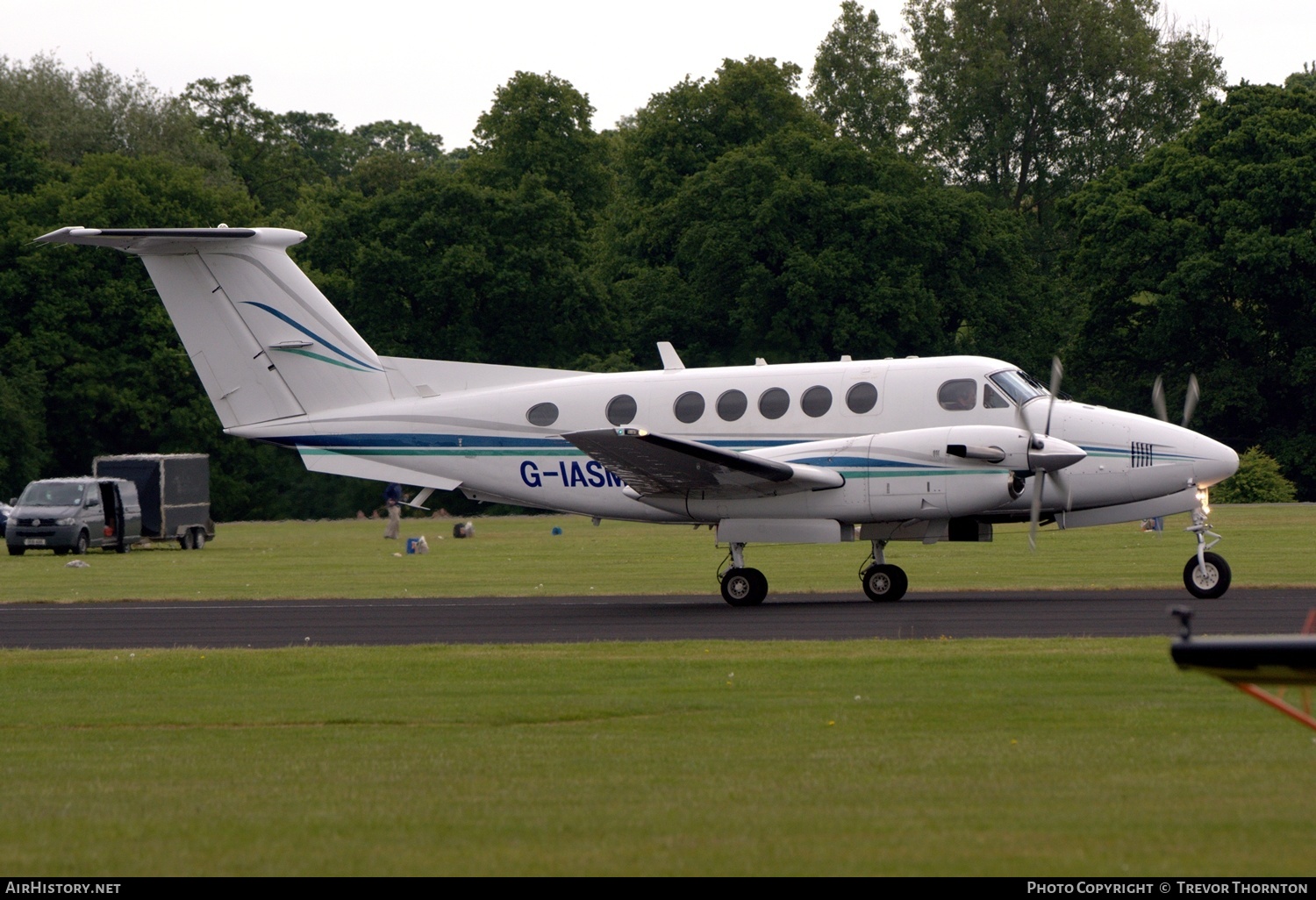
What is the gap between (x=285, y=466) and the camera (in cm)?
7288

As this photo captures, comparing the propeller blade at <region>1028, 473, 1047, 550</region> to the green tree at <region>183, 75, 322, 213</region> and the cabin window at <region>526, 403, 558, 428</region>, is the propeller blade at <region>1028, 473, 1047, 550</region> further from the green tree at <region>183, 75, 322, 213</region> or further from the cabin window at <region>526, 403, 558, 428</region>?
the green tree at <region>183, 75, 322, 213</region>

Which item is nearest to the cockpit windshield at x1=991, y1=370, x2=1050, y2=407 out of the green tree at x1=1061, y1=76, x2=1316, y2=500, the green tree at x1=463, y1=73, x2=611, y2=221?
the green tree at x1=1061, y1=76, x2=1316, y2=500

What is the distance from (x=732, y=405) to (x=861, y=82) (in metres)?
62.8

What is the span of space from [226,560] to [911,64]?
53325mm

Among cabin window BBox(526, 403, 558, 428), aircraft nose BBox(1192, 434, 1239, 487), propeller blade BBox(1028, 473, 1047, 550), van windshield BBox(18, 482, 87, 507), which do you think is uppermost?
cabin window BBox(526, 403, 558, 428)

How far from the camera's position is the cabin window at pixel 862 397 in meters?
22.1

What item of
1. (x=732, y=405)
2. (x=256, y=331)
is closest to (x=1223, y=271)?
(x=732, y=405)

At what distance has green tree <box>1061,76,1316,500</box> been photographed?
60312 millimetres

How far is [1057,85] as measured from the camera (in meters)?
77.2

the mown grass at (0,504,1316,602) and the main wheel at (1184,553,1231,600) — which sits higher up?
the main wheel at (1184,553,1231,600)

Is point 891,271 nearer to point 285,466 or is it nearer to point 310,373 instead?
point 285,466

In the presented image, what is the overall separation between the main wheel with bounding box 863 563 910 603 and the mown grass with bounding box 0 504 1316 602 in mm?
2642

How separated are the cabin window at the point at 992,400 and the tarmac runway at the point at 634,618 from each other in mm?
2677

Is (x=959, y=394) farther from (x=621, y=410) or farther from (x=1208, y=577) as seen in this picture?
(x=621, y=410)
